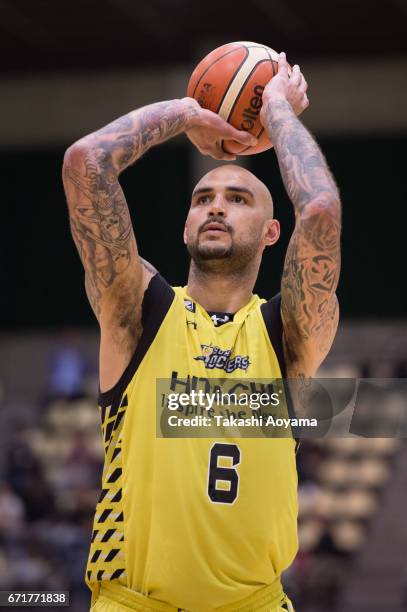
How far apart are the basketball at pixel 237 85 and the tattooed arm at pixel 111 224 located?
34 cm

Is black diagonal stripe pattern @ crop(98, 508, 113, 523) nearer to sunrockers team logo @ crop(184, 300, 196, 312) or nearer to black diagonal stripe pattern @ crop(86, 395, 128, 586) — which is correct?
black diagonal stripe pattern @ crop(86, 395, 128, 586)

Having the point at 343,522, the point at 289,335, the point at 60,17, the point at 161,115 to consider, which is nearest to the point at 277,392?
the point at 289,335

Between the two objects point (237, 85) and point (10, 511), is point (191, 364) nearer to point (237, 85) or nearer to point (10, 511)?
point (237, 85)

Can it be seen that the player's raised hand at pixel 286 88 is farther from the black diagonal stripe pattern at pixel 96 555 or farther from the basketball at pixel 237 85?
the black diagonal stripe pattern at pixel 96 555

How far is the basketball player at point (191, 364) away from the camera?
4332mm

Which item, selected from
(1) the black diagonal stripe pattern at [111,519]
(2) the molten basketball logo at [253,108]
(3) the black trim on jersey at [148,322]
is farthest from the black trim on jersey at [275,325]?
(2) the molten basketball logo at [253,108]

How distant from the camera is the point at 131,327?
4582 millimetres

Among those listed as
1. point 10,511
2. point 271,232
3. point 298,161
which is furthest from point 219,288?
point 10,511

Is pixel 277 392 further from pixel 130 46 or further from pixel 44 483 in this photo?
pixel 130 46

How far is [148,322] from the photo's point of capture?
15.2ft

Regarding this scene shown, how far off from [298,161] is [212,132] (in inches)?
19.9

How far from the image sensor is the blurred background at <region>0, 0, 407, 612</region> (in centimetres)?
1445

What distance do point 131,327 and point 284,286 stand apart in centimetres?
67

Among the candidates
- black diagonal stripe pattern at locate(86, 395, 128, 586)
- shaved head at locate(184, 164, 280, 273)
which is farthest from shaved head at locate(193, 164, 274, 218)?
black diagonal stripe pattern at locate(86, 395, 128, 586)
